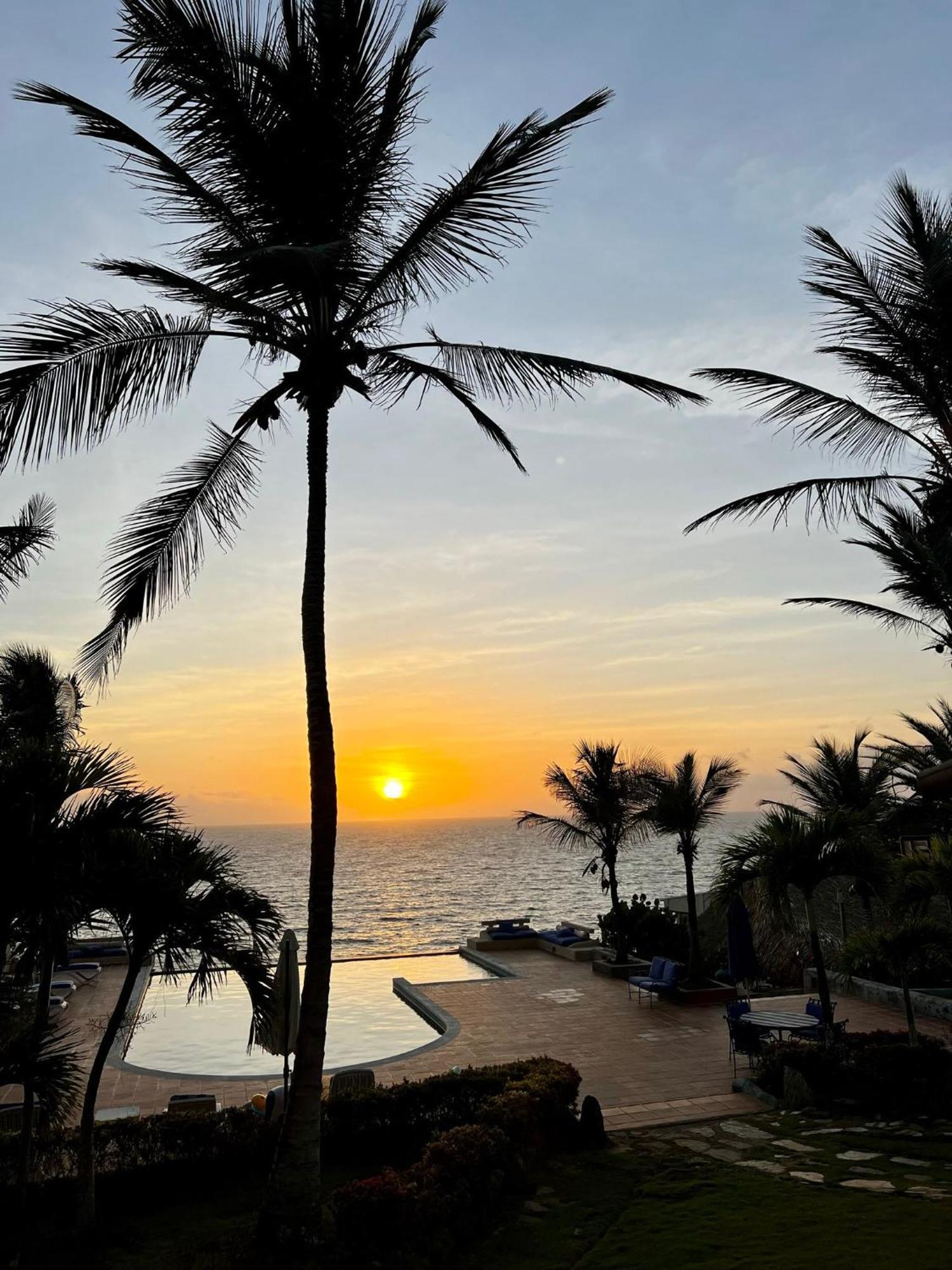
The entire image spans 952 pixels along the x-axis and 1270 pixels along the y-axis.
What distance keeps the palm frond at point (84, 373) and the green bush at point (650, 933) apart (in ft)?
60.6

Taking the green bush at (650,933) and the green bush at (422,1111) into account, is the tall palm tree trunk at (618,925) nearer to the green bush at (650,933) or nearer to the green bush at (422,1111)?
the green bush at (650,933)

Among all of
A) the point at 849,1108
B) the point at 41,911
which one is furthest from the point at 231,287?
the point at 849,1108

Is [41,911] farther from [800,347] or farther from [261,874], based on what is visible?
[261,874]

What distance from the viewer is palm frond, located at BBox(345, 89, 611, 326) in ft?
23.2

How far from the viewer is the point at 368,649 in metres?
19.4

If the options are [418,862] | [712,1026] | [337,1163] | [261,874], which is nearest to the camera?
[337,1163]

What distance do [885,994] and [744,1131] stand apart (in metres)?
8.90

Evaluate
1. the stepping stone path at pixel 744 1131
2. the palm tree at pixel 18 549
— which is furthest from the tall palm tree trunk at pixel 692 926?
the palm tree at pixel 18 549

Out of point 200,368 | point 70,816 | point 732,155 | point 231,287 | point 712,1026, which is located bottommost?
point 712,1026

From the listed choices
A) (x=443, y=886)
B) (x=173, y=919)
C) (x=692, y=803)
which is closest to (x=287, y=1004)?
(x=173, y=919)

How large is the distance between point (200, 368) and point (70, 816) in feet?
13.1

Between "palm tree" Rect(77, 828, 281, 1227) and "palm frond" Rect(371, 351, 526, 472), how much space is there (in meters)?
4.47

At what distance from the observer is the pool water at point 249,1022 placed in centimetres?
1434

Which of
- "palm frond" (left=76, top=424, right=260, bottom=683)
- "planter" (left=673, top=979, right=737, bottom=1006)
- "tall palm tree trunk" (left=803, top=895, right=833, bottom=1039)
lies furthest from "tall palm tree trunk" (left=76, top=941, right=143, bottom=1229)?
"planter" (left=673, top=979, right=737, bottom=1006)
